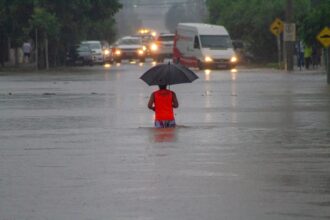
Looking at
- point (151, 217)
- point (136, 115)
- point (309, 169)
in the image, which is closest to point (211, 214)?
point (151, 217)

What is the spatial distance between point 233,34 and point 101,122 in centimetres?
5520

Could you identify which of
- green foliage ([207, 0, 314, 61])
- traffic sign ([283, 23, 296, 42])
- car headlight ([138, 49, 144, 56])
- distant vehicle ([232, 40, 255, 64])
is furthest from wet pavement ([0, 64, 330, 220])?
car headlight ([138, 49, 144, 56])

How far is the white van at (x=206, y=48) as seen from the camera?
202 ft

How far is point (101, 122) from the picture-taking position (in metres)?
23.9

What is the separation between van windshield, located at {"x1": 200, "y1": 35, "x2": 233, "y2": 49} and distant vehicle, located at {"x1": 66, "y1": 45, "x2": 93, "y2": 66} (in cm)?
1565

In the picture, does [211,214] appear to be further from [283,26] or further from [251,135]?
[283,26]

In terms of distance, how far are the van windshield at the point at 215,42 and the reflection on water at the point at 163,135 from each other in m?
40.6

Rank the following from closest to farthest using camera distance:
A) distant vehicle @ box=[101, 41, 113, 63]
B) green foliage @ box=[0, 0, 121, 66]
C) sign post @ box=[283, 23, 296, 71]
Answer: sign post @ box=[283, 23, 296, 71] < green foliage @ box=[0, 0, 121, 66] < distant vehicle @ box=[101, 41, 113, 63]

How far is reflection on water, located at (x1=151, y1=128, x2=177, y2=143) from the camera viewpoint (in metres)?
19.8

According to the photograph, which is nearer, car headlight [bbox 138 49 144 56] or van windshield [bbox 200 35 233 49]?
van windshield [bbox 200 35 233 49]

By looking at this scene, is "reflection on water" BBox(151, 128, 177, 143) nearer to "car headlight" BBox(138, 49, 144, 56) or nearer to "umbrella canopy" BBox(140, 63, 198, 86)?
"umbrella canopy" BBox(140, 63, 198, 86)

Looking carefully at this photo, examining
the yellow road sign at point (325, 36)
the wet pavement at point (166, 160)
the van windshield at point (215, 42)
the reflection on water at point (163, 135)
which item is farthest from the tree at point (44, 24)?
the reflection on water at point (163, 135)

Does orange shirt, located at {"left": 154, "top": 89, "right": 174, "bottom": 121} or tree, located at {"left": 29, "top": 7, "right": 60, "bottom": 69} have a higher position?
tree, located at {"left": 29, "top": 7, "right": 60, "bottom": 69}

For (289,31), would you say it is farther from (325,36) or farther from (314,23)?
(325,36)
